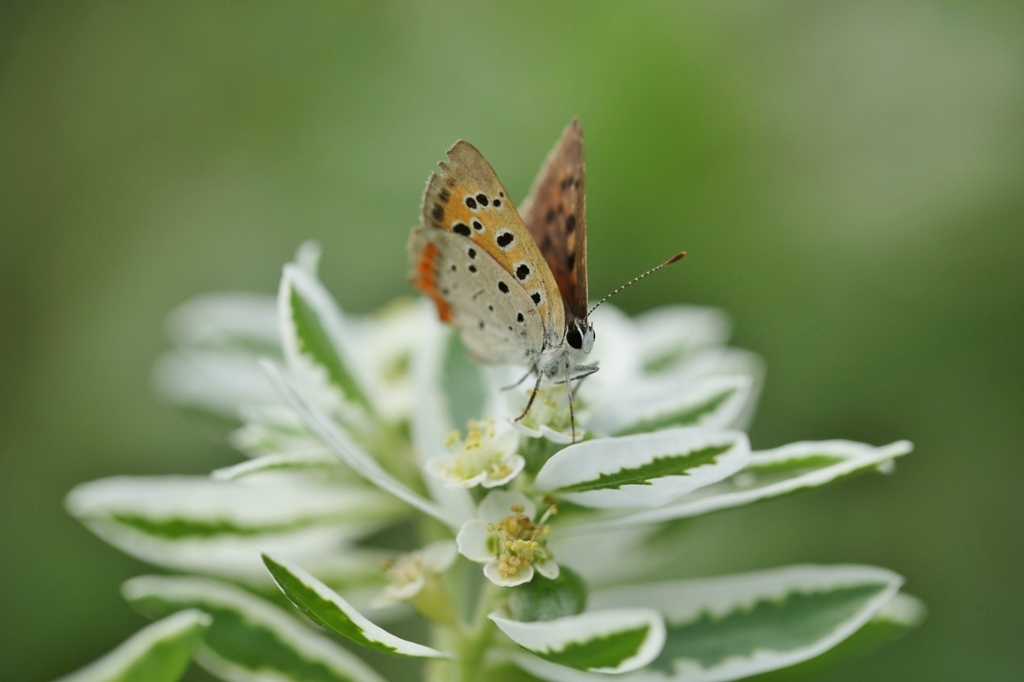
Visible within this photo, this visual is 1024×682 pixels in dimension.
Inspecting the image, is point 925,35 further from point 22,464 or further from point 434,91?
point 22,464

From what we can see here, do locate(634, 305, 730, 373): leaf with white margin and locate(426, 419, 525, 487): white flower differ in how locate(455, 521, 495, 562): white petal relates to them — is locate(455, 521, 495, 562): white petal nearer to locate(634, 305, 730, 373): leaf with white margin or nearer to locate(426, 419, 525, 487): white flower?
locate(426, 419, 525, 487): white flower

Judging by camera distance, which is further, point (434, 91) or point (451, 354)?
point (434, 91)

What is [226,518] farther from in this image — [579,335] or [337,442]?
[579,335]

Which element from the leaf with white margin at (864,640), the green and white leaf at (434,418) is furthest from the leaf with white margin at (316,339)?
the leaf with white margin at (864,640)

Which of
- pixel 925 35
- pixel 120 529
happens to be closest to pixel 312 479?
pixel 120 529

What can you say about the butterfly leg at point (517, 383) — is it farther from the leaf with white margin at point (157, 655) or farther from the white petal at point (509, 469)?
the leaf with white margin at point (157, 655)

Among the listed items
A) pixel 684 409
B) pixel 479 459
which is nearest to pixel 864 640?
pixel 684 409

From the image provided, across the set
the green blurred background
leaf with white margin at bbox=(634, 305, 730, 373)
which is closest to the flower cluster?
leaf with white margin at bbox=(634, 305, 730, 373)
